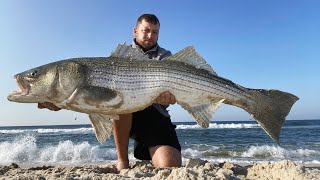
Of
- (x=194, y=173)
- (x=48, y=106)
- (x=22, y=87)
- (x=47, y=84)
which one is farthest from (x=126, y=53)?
(x=194, y=173)

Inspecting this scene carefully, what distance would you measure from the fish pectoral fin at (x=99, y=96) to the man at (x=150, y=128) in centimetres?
155

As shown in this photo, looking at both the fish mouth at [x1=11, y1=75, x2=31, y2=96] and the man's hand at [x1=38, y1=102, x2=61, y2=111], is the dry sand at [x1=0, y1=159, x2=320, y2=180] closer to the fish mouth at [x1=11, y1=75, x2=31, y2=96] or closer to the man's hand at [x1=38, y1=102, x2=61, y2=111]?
the man's hand at [x1=38, y1=102, x2=61, y2=111]

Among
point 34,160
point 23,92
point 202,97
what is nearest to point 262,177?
point 202,97

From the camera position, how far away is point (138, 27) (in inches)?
239

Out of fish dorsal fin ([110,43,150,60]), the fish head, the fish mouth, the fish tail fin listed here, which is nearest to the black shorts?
fish dorsal fin ([110,43,150,60])

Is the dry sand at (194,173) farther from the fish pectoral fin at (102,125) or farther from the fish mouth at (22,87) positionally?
the fish mouth at (22,87)

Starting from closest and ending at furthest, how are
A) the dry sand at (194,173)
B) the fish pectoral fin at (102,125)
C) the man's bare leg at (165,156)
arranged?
the fish pectoral fin at (102,125)
the dry sand at (194,173)
the man's bare leg at (165,156)

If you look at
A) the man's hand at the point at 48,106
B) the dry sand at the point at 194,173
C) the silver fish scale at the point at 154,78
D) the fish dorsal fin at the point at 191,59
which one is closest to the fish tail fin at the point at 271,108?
the silver fish scale at the point at 154,78

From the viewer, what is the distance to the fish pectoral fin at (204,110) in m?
4.54

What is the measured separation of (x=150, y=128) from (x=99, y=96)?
2.17 metres

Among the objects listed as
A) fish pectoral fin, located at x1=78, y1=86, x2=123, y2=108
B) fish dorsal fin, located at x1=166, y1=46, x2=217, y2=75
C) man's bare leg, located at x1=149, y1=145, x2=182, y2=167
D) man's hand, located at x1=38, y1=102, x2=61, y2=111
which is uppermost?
fish dorsal fin, located at x1=166, y1=46, x2=217, y2=75

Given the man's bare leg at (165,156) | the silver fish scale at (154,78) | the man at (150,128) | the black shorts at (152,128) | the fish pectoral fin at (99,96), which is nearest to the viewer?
the fish pectoral fin at (99,96)

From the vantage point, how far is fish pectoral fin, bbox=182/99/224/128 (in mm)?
4543

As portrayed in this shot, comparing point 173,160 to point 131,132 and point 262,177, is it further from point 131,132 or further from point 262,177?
point 262,177
